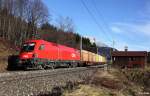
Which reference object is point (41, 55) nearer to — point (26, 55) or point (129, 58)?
point (26, 55)

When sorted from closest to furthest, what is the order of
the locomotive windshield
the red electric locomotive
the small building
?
the red electric locomotive, the locomotive windshield, the small building

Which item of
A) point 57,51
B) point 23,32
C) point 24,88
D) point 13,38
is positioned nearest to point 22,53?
point 57,51

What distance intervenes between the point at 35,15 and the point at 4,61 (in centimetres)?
5286

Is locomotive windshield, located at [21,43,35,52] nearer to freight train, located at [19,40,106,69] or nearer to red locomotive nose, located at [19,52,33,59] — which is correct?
freight train, located at [19,40,106,69]

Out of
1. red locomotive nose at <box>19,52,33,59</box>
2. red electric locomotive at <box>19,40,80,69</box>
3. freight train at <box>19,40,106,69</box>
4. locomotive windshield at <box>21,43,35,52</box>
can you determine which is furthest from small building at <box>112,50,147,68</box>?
red locomotive nose at <box>19,52,33,59</box>

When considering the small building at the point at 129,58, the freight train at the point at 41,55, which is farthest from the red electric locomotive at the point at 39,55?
the small building at the point at 129,58

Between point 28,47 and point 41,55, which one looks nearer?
point 41,55

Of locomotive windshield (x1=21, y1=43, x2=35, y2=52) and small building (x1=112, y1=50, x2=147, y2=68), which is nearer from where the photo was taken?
locomotive windshield (x1=21, y1=43, x2=35, y2=52)

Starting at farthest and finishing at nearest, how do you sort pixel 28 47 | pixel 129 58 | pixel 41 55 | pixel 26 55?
pixel 129 58, pixel 28 47, pixel 41 55, pixel 26 55

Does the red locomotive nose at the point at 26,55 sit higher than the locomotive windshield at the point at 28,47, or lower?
lower

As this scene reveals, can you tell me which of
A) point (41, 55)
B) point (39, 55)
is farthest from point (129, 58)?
point (39, 55)

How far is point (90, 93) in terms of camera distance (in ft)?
54.3

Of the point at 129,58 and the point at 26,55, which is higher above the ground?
the point at 129,58

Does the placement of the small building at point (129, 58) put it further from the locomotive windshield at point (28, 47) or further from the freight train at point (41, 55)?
the locomotive windshield at point (28, 47)
